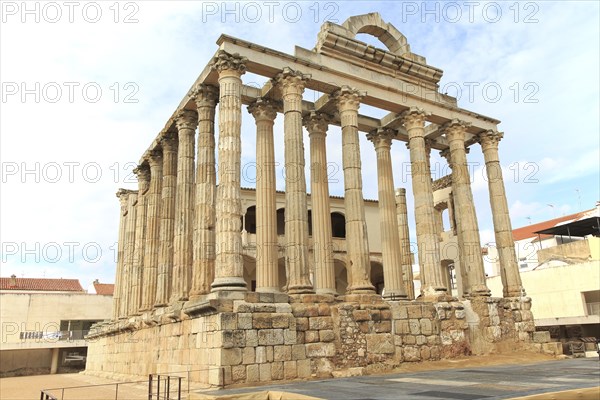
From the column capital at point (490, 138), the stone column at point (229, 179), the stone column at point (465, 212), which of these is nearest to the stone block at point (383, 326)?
the stone column at point (229, 179)

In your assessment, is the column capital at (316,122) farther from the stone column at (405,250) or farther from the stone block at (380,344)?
the stone block at (380,344)

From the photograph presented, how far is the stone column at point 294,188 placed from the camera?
1534cm

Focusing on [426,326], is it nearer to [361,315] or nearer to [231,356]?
[361,315]

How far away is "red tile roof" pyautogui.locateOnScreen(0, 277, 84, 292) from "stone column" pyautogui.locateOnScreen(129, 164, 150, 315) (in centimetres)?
2859

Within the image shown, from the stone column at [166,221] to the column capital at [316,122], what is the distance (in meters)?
6.19

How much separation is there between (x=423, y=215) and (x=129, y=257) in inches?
599

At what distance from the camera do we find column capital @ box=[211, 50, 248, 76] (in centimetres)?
1545

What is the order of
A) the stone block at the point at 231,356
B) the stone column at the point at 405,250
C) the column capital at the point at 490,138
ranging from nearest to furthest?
the stone block at the point at 231,356 → the stone column at the point at 405,250 → the column capital at the point at 490,138

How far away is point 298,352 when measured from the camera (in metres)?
13.7

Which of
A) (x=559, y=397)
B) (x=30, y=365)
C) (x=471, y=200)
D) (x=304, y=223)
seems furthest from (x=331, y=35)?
(x=30, y=365)

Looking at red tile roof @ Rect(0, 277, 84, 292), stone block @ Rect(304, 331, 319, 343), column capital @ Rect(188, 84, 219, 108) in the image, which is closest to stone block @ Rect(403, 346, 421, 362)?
stone block @ Rect(304, 331, 319, 343)

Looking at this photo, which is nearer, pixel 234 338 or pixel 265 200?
pixel 234 338

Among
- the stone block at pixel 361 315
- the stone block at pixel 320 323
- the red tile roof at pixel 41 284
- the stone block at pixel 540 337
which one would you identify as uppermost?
the red tile roof at pixel 41 284

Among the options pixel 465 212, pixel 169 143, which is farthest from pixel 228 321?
pixel 465 212
